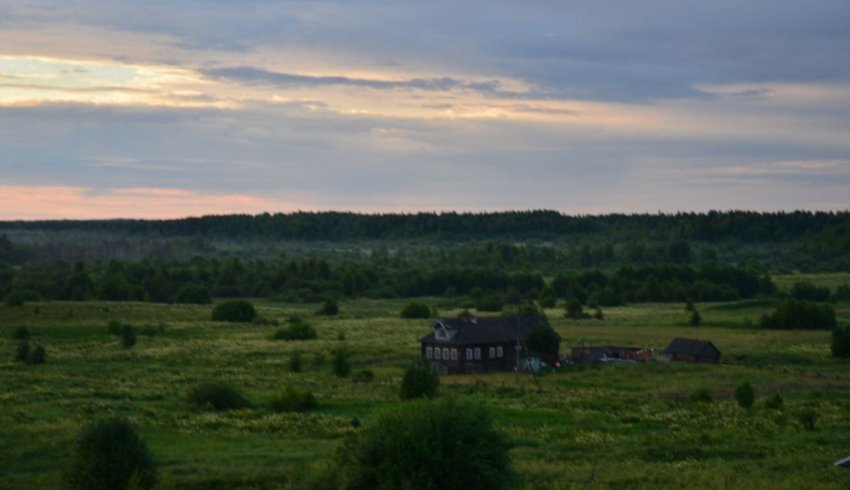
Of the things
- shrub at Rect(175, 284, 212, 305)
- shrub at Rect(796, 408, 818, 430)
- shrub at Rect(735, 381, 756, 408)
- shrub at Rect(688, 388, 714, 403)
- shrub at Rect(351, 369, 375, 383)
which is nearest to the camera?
shrub at Rect(796, 408, 818, 430)

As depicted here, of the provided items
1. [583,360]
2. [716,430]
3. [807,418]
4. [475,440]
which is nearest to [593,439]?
[716,430]

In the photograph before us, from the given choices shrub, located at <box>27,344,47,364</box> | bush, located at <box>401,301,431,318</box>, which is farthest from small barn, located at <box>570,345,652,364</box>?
bush, located at <box>401,301,431,318</box>

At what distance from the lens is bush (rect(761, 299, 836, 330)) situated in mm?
92000

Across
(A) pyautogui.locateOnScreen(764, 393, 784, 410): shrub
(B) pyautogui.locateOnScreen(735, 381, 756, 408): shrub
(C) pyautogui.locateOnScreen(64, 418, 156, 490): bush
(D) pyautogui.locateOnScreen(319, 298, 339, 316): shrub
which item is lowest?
(D) pyautogui.locateOnScreen(319, 298, 339, 316): shrub

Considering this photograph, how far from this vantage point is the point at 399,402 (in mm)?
47000

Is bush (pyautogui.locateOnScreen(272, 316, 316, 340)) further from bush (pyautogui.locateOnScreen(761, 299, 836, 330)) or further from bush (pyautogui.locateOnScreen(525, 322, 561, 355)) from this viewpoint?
bush (pyautogui.locateOnScreen(761, 299, 836, 330))

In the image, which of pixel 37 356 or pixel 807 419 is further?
pixel 37 356

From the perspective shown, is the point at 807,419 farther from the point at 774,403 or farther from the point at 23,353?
the point at 23,353

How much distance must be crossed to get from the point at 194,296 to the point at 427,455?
103001mm

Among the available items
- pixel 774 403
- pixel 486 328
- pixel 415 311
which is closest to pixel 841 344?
pixel 486 328

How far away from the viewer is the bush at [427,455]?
25.6 m

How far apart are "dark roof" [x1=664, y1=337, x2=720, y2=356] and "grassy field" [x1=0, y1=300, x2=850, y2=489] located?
2109 mm

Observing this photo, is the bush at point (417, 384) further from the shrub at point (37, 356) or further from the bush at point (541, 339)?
the shrub at point (37, 356)

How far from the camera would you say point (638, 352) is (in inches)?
2753
